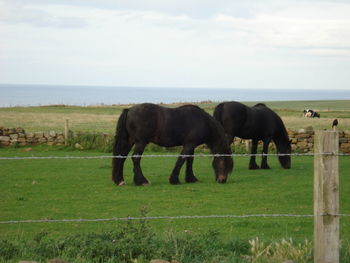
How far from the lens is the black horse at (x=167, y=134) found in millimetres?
15492

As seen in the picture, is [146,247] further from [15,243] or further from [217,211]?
[217,211]

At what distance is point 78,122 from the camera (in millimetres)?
37219

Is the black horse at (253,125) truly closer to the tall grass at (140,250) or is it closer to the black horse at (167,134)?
the black horse at (167,134)

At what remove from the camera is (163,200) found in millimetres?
13234

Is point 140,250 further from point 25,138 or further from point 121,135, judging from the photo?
point 25,138

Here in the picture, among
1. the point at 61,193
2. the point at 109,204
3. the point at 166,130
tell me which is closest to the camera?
the point at 109,204

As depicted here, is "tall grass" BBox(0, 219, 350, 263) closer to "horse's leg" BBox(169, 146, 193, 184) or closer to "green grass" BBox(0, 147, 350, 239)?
"green grass" BBox(0, 147, 350, 239)

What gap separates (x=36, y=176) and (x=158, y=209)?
5.79m

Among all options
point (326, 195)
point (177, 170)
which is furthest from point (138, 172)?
point (326, 195)

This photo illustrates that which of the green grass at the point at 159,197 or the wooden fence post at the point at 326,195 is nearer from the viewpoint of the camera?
the wooden fence post at the point at 326,195

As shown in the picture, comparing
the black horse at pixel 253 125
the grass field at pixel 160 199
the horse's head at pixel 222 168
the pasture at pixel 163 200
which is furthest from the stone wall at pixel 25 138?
the horse's head at pixel 222 168

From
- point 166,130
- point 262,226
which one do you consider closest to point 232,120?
point 166,130

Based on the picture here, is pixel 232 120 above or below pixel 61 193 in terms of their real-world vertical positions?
above

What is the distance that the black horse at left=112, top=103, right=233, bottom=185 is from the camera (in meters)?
15.5
